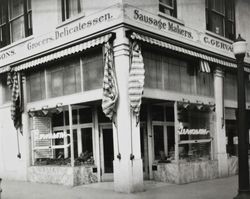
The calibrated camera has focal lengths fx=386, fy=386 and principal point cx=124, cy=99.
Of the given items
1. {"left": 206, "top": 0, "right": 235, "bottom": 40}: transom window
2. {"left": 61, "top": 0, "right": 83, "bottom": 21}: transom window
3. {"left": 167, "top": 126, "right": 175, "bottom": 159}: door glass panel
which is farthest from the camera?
{"left": 206, "top": 0, "right": 235, "bottom": 40}: transom window

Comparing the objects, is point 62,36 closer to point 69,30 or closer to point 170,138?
point 69,30

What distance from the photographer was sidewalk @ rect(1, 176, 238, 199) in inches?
410

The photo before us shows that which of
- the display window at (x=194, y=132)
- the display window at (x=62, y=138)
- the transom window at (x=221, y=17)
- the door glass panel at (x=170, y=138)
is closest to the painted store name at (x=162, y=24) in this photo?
the transom window at (x=221, y=17)

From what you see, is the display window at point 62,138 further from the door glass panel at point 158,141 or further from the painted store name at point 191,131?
the painted store name at point 191,131

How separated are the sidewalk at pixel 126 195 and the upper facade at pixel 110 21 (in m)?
4.74

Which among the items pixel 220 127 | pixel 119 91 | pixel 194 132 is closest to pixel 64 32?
pixel 119 91

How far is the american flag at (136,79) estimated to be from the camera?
36.3 feet

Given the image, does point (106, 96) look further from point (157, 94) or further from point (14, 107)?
point (14, 107)

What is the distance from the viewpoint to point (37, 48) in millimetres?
13961

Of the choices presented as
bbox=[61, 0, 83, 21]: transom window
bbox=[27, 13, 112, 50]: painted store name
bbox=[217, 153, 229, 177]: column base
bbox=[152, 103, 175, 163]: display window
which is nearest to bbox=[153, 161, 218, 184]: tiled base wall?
bbox=[152, 103, 175, 163]: display window

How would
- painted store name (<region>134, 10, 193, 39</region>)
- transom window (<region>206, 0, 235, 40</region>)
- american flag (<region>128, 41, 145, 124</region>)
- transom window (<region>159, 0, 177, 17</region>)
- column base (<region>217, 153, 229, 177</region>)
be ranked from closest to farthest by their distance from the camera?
1. american flag (<region>128, 41, 145, 124</region>)
2. painted store name (<region>134, 10, 193, 39</region>)
3. transom window (<region>159, 0, 177, 17</region>)
4. column base (<region>217, 153, 229, 177</region>)
5. transom window (<region>206, 0, 235, 40</region>)

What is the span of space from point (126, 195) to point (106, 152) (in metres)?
3.07

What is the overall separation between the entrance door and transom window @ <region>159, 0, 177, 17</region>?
176 inches

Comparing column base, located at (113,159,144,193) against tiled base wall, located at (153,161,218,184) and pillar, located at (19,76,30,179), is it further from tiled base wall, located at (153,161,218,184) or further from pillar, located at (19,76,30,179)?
pillar, located at (19,76,30,179)
